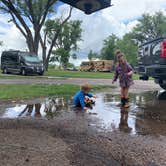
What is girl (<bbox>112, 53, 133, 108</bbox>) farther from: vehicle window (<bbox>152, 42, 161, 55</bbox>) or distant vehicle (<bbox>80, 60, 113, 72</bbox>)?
distant vehicle (<bbox>80, 60, 113, 72</bbox>)

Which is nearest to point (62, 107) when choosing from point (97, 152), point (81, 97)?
point (81, 97)

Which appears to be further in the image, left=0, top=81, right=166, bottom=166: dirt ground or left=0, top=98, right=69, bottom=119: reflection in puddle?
left=0, top=98, right=69, bottom=119: reflection in puddle

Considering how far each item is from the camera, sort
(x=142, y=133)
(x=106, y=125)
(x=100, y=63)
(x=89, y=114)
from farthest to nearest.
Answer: (x=100, y=63) < (x=89, y=114) < (x=106, y=125) < (x=142, y=133)

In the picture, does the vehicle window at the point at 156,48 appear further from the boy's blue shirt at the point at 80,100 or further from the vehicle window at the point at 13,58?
the vehicle window at the point at 13,58

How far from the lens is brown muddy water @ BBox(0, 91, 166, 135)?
19.4ft

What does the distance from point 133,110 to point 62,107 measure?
1628 mm

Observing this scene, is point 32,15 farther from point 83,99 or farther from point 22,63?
point 83,99

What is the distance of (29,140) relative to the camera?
472cm

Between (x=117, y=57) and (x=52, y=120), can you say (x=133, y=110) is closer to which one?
(x=117, y=57)

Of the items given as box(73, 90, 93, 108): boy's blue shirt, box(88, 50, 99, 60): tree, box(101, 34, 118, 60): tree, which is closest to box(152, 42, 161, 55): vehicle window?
box(73, 90, 93, 108): boy's blue shirt

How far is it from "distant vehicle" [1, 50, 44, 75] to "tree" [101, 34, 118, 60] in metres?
48.3

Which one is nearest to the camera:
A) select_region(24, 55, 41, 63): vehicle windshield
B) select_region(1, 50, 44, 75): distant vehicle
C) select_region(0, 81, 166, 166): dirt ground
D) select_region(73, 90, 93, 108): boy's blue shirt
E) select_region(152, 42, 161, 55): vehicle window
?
select_region(0, 81, 166, 166): dirt ground

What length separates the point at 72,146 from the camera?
4527 millimetres

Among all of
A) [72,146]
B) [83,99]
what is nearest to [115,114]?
[83,99]
